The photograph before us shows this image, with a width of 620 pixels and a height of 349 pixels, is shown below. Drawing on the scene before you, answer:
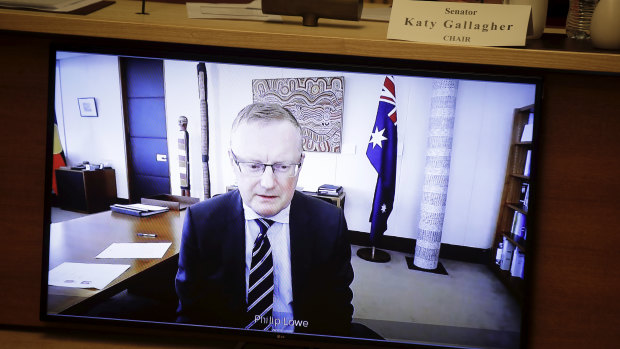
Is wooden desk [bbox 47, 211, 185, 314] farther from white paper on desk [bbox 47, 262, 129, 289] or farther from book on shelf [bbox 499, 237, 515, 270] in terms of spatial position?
book on shelf [bbox 499, 237, 515, 270]

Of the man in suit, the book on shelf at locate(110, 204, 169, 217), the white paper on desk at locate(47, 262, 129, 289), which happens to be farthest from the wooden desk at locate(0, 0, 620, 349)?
the man in suit

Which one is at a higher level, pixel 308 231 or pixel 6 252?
pixel 308 231

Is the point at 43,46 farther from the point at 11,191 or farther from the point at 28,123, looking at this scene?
the point at 11,191

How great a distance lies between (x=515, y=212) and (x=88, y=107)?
1033 millimetres

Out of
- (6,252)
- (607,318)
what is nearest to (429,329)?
(607,318)

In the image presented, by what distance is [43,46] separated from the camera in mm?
840

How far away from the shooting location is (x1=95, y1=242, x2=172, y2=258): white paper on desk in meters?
0.80

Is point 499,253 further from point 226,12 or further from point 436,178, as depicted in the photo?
point 226,12

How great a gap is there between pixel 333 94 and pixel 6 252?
97 cm

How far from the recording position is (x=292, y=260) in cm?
81

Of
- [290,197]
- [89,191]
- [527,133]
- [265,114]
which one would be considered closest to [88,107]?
[89,191]

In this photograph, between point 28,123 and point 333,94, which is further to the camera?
point 28,123

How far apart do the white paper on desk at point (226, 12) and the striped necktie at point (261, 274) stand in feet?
1.58

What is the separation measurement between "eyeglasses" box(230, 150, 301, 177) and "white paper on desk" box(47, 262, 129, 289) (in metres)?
0.37
